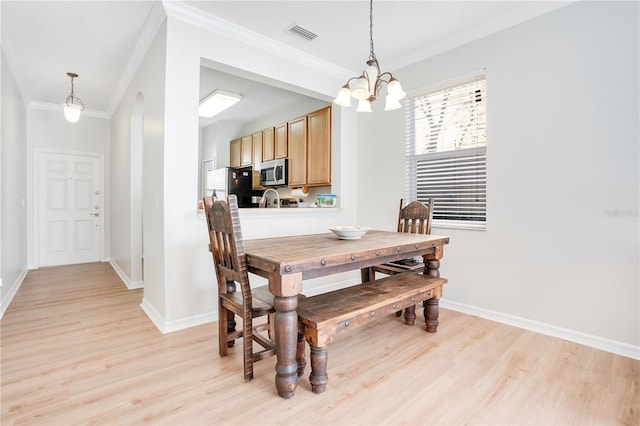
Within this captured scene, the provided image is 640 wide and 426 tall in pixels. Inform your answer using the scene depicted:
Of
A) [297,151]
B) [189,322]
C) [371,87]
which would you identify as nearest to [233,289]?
[189,322]

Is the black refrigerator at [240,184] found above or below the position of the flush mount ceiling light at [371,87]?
below

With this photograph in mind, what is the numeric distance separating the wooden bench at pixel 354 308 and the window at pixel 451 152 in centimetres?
91

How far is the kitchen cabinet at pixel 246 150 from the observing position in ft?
18.7

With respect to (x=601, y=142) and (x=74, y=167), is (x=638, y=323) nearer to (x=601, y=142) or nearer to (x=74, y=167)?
(x=601, y=142)

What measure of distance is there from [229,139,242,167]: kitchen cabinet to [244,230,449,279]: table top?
412cm

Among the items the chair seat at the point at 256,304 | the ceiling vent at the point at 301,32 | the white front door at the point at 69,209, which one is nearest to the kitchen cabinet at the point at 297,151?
the ceiling vent at the point at 301,32

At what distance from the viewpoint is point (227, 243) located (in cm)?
186

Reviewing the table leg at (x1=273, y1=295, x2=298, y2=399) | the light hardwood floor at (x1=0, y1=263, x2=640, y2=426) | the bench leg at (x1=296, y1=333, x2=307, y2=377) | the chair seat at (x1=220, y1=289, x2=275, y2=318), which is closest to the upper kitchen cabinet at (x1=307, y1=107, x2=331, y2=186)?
the light hardwood floor at (x1=0, y1=263, x2=640, y2=426)

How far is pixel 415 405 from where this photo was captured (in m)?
1.61

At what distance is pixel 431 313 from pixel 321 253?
1265mm


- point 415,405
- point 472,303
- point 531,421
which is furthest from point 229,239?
point 472,303

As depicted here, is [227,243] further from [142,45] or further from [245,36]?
[142,45]

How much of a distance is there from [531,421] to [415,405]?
532 millimetres

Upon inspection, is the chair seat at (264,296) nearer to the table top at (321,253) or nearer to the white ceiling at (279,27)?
the table top at (321,253)
